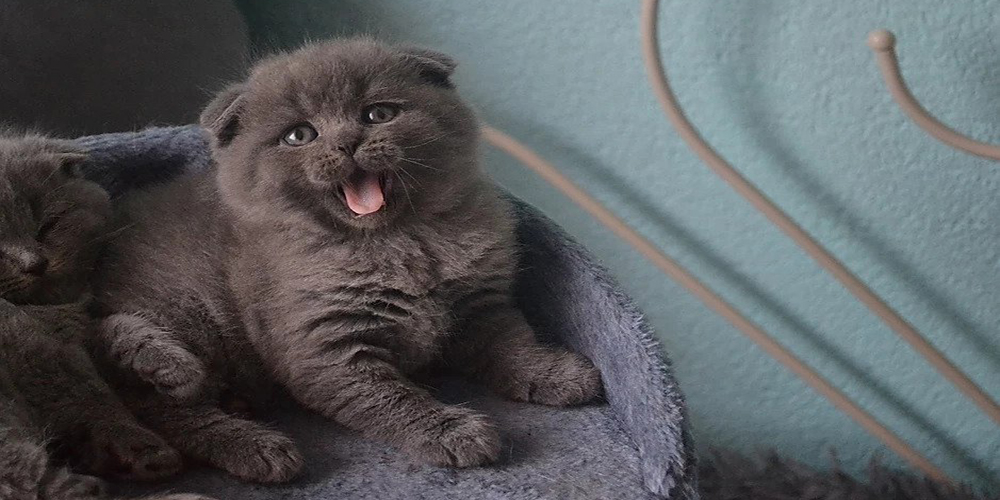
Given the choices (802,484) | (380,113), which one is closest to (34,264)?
(380,113)

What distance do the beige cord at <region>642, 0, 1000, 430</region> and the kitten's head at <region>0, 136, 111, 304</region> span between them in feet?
2.45

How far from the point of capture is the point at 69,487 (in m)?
0.69

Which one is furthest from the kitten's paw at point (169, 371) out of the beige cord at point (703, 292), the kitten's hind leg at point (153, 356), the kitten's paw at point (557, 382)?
the beige cord at point (703, 292)

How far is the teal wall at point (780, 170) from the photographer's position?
3.91ft

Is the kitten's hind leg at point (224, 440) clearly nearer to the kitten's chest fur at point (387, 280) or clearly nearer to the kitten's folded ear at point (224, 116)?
the kitten's chest fur at point (387, 280)

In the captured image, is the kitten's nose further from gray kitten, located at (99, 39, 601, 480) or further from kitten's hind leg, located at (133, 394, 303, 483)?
kitten's hind leg, located at (133, 394, 303, 483)

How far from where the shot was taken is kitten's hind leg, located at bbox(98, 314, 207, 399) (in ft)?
2.81

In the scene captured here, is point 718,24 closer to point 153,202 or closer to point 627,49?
point 627,49

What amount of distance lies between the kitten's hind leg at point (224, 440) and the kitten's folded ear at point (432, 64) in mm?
429

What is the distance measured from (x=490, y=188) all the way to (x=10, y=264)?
52 cm

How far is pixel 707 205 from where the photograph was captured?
1.35 meters

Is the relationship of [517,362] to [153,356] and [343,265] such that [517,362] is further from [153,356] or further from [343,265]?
[153,356]

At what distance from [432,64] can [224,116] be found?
0.78 feet

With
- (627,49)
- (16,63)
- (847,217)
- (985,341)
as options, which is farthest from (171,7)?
(985,341)
